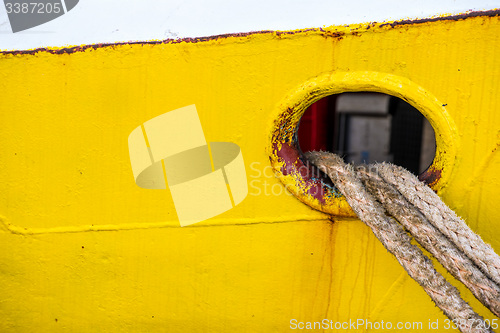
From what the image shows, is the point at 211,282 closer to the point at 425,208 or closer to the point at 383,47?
the point at 425,208

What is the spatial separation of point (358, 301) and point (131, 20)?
122 cm

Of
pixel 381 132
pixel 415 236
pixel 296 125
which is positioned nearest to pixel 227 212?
pixel 296 125

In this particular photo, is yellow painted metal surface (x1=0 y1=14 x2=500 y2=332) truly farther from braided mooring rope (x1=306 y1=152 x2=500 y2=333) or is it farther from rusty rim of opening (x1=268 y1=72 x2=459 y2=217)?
braided mooring rope (x1=306 y1=152 x2=500 y2=333)

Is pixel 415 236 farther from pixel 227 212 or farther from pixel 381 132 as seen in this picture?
pixel 381 132

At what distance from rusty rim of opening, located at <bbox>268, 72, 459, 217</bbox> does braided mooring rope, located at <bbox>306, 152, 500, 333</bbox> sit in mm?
74

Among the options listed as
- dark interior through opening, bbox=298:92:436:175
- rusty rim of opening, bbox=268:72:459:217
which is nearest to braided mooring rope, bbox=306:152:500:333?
rusty rim of opening, bbox=268:72:459:217

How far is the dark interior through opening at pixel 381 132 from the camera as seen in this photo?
516 centimetres

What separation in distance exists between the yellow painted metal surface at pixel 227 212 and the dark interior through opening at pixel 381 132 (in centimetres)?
300

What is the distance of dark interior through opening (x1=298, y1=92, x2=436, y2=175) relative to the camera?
5.16m

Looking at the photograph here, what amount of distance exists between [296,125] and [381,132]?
6.11 metres

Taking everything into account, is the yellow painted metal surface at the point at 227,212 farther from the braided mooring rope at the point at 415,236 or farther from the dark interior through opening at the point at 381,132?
the dark interior through opening at the point at 381,132

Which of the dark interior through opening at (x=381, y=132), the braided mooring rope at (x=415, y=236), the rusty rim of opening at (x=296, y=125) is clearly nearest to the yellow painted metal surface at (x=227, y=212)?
the rusty rim of opening at (x=296, y=125)

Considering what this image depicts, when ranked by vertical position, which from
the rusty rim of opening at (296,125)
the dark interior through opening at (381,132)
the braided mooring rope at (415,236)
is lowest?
the dark interior through opening at (381,132)

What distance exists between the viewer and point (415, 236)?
1338 millimetres
